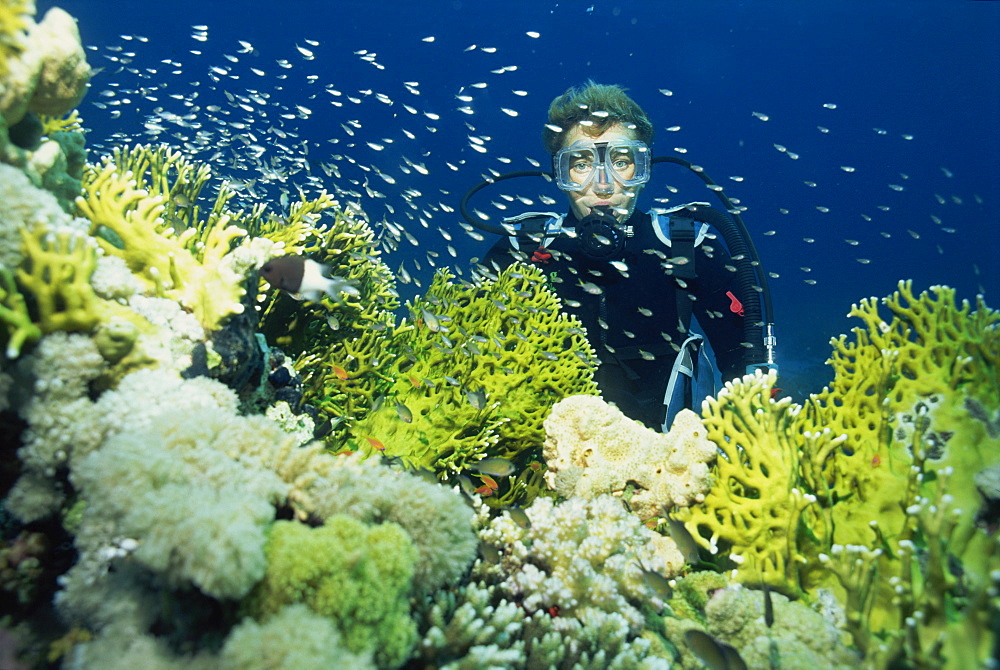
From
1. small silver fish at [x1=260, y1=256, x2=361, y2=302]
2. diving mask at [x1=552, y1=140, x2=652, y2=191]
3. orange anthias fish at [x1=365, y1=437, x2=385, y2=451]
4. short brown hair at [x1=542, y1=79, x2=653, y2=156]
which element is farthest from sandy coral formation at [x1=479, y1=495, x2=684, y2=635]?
short brown hair at [x1=542, y1=79, x2=653, y2=156]

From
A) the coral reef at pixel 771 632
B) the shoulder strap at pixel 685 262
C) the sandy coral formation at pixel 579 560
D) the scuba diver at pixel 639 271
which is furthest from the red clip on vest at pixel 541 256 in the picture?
the coral reef at pixel 771 632

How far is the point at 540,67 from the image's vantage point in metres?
86.9

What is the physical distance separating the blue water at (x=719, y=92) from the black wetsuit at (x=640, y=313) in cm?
4862

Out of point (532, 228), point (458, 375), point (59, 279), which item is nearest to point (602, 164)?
point (532, 228)

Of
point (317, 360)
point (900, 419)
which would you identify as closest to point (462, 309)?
point (317, 360)

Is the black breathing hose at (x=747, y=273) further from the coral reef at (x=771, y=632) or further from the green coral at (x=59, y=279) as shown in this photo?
the green coral at (x=59, y=279)

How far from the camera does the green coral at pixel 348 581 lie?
1.54m

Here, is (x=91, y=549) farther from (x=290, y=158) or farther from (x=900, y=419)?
(x=290, y=158)

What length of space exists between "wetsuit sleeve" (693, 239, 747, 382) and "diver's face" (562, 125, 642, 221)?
1.36 metres

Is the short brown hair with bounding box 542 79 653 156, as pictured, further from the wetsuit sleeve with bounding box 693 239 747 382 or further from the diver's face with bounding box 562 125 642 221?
the wetsuit sleeve with bounding box 693 239 747 382

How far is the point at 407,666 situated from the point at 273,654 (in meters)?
0.75

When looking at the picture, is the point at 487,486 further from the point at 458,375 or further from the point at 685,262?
the point at 685,262

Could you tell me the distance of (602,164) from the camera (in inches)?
279

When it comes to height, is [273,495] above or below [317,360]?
below
